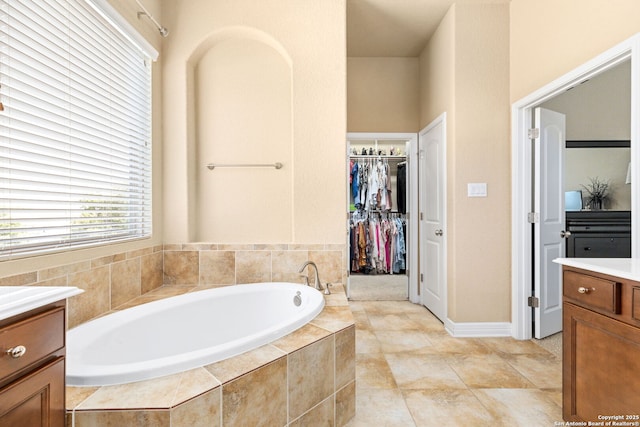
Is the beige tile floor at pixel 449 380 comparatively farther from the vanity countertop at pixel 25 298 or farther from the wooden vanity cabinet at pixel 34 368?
the vanity countertop at pixel 25 298

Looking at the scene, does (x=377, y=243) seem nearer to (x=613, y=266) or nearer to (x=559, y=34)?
(x=559, y=34)

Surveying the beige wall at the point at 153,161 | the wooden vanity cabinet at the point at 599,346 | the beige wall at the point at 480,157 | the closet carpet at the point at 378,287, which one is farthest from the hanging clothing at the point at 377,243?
the wooden vanity cabinet at the point at 599,346

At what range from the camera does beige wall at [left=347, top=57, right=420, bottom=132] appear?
3535 millimetres

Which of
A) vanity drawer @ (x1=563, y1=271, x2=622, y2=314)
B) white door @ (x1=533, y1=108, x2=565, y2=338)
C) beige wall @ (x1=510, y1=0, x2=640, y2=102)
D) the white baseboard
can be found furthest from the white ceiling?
the white baseboard

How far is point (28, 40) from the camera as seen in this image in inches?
52.4

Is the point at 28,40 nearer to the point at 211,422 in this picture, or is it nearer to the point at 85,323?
the point at 85,323

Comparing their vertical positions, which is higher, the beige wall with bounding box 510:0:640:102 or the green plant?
the beige wall with bounding box 510:0:640:102

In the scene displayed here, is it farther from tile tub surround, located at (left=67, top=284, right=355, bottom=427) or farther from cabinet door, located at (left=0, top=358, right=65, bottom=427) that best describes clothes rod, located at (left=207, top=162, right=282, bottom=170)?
cabinet door, located at (left=0, top=358, right=65, bottom=427)

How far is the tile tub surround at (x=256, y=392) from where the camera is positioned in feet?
3.07

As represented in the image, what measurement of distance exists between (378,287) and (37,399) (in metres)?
3.74

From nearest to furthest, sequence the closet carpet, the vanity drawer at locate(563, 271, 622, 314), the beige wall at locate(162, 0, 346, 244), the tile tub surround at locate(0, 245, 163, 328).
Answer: the vanity drawer at locate(563, 271, 622, 314), the tile tub surround at locate(0, 245, 163, 328), the beige wall at locate(162, 0, 346, 244), the closet carpet

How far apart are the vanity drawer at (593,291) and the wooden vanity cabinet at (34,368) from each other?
1.79 m

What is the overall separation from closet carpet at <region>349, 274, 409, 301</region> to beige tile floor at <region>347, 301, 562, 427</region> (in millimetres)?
936

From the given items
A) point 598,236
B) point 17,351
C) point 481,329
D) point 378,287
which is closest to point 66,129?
point 17,351
